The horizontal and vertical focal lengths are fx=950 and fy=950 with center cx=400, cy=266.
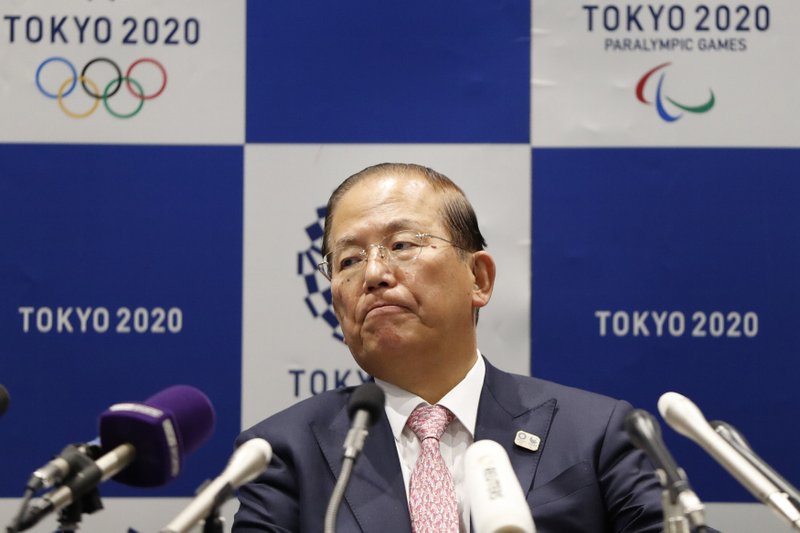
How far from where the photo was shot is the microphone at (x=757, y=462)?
135 cm

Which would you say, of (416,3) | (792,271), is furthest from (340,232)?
(792,271)

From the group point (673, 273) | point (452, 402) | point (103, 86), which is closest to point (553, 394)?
point (452, 402)

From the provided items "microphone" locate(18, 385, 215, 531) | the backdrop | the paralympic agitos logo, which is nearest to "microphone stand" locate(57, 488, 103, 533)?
"microphone" locate(18, 385, 215, 531)

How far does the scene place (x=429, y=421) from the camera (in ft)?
7.65

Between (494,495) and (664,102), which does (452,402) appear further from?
(664,102)

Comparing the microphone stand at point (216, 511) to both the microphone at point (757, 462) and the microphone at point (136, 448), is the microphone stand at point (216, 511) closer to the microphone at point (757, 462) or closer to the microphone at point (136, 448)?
the microphone at point (136, 448)

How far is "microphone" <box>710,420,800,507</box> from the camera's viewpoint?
53.1 inches

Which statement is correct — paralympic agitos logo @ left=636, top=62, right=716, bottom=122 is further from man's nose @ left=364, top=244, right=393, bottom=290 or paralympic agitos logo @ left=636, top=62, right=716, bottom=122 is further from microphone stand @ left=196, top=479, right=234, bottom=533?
microphone stand @ left=196, top=479, right=234, bottom=533

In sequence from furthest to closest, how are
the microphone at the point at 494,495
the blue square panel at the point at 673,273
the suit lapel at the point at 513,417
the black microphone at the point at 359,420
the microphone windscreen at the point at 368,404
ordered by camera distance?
the blue square panel at the point at 673,273, the suit lapel at the point at 513,417, the microphone windscreen at the point at 368,404, the black microphone at the point at 359,420, the microphone at the point at 494,495

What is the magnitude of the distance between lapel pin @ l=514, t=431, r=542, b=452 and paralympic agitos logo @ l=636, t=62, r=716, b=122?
123 centimetres

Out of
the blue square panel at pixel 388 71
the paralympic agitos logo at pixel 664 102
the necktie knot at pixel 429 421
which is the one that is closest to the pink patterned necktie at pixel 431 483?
the necktie knot at pixel 429 421

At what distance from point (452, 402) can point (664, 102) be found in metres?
1.27

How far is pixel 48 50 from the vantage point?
10.0ft

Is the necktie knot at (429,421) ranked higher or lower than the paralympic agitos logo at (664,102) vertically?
lower
